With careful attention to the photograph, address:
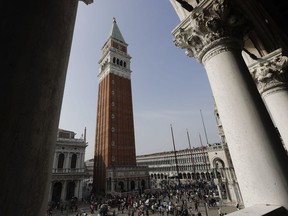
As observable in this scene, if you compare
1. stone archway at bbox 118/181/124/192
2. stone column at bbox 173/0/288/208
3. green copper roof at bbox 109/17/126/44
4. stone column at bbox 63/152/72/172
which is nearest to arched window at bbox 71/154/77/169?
stone column at bbox 63/152/72/172

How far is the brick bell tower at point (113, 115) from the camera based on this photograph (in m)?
34.1

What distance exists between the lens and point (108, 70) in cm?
4016

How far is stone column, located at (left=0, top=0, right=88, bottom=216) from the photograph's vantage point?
0.61 metres

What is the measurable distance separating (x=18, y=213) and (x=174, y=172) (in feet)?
222

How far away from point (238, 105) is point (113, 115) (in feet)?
117

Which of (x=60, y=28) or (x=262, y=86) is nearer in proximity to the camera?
(x=60, y=28)

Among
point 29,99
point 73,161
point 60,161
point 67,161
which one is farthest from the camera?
point 73,161

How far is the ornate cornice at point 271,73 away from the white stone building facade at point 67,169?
28112mm

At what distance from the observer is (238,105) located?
85.6 inches

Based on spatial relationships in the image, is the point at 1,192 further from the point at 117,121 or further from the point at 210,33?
the point at 117,121

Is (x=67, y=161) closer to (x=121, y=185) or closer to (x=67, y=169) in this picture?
(x=67, y=169)

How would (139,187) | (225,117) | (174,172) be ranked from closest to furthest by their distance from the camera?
(225,117) → (139,187) → (174,172)

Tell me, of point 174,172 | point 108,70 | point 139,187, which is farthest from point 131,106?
point 174,172

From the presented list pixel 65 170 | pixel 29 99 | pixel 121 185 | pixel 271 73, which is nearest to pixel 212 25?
pixel 271 73
